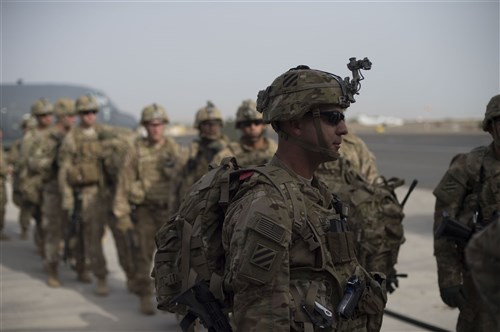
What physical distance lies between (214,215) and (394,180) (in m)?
2.96

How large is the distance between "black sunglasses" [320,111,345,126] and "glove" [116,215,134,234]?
6.17m

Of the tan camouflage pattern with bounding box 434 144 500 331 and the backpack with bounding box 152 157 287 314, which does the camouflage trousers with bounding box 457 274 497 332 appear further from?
the backpack with bounding box 152 157 287 314

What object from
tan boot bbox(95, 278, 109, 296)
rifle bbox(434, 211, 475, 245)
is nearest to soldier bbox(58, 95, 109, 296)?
tan boot bbox(95, 278, 109, 296)

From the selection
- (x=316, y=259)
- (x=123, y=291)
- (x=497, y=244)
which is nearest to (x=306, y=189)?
(x=316, y=259)

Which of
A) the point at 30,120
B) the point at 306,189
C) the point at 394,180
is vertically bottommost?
the point at 30,120

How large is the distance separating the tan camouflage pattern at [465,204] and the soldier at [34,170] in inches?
316

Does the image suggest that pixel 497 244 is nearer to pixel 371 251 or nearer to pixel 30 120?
pixel 371 251

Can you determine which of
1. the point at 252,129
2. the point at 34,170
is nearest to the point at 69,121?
the point at 34,170

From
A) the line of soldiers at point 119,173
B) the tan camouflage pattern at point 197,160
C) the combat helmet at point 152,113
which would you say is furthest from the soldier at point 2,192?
the tan camouflage pattern at point 197,160

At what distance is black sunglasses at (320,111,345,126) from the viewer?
3.52 meters

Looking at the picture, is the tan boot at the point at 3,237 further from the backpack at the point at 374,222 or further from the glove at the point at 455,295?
the glove at the point at 455,295

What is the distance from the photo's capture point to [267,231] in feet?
10.3

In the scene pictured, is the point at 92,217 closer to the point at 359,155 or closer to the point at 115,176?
the point at 115,176

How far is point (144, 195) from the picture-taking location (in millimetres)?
9398
